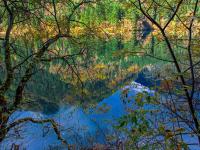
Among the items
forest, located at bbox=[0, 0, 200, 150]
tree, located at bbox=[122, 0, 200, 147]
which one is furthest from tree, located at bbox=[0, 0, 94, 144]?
tree, located at bbox=[122, 0, 200, 147]

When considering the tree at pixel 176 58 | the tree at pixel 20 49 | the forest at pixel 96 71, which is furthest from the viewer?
the tree at pixel 20 49

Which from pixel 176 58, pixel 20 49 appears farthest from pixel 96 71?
pixel 176 58

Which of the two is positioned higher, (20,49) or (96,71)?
(20,49)

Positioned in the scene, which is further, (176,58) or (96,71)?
(96,71)

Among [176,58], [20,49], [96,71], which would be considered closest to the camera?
[176,58]

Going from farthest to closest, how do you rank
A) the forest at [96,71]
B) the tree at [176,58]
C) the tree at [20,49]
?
the tree at [20,49] < the forest at [96,71] < the tree at [176,58]

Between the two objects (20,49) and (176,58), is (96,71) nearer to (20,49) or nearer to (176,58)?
(20,49)

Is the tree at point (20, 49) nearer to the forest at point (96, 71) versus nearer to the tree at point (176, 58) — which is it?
the forest at point (96, 71)

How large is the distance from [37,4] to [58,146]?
28.6 ft

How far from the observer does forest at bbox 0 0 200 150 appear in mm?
3969

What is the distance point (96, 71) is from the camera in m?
11.2

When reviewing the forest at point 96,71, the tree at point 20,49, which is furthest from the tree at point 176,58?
the tree at point 20,49

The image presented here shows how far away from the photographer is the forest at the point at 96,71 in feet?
13.0

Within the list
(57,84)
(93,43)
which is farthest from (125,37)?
(93,43)
